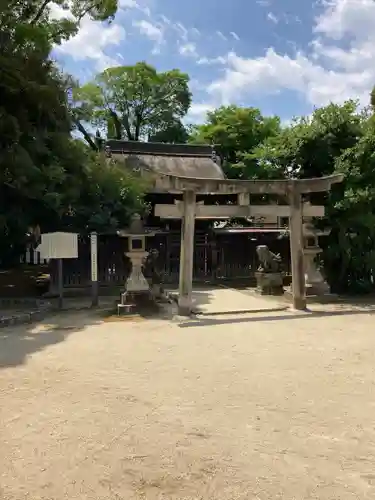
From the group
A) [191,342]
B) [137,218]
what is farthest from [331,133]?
[191,342]

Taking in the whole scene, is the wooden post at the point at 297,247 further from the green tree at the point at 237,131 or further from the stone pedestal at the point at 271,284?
the green tree at the point at 237,131

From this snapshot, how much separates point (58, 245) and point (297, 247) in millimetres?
6079

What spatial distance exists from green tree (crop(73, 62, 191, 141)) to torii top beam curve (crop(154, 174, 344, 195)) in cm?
2413

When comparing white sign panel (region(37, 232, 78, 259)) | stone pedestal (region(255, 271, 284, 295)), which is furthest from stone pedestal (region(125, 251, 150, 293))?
stone pedestal (region(255, 271, 284, 295))

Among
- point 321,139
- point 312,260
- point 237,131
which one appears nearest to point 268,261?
point 312,260

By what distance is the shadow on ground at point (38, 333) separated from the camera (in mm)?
6746

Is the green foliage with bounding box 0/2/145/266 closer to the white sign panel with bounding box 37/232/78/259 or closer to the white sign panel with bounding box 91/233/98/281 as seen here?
the white sign panel with bounding box 37/232/78/259

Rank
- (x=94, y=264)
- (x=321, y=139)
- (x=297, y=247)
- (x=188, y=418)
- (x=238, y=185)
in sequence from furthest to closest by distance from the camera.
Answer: (x=321, y=139) → (x=94, y=264) → (x=297, y=247) → (x=238, y=185) → (x=188, y=418)

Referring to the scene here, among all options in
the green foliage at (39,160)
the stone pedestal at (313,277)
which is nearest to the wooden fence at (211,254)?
the green foliage at (39,160)

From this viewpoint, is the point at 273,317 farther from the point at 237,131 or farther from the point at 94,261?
the point at 237,131

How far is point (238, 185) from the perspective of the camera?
411 inches

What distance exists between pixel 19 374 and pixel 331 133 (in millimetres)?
11385

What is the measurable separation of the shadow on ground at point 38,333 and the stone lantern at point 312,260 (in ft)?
20.0

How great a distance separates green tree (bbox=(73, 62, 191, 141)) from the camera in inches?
1268
